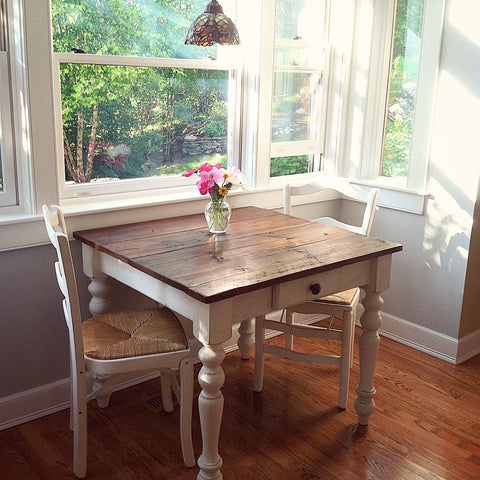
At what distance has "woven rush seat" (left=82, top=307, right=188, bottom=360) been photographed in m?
2.11

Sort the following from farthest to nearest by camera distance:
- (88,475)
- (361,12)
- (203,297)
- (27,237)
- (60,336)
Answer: (361,12)
(60,336)
(27,237)
(88,475)
(203,297)

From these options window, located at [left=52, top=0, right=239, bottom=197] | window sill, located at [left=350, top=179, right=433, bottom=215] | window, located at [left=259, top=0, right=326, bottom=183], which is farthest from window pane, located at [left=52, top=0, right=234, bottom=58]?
window sill, located at [left=350, top=179, right=433, bottom=215]

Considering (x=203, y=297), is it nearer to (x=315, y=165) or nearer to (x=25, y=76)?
(x=25, y=76)

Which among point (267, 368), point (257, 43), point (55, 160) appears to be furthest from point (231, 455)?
point (257, 43)

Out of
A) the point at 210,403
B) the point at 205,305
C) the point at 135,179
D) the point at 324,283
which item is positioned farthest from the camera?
the point at 135,179

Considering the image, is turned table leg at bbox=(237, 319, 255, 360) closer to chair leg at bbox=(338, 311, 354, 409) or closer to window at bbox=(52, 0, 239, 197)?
chair leg at bbox=(338, 311, 354, 409)

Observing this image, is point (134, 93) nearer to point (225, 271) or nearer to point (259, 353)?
point (225, 271)

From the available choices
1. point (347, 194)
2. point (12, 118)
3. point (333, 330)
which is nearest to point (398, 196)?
point (347, 194)

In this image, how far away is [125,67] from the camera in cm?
266

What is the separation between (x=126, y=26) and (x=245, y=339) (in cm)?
163

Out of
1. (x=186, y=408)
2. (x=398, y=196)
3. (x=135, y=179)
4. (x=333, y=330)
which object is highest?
(x=135, y=179)

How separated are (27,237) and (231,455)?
3.91ft

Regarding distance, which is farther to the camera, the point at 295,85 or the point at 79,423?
the point at 295,85

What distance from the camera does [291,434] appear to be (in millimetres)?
2496
